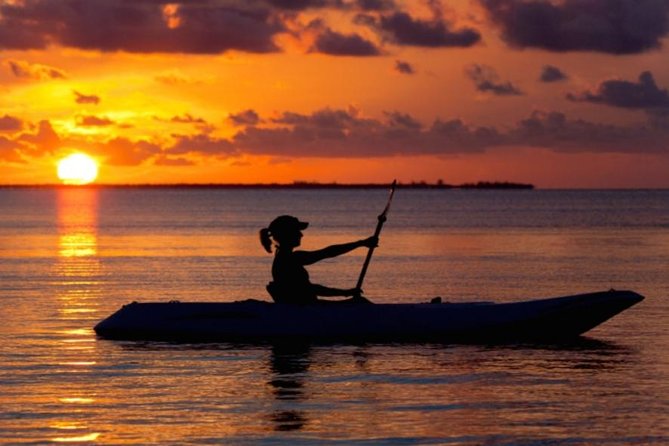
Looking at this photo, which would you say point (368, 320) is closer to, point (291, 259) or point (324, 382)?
point (291, 259)

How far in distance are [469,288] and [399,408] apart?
17667 millimetres

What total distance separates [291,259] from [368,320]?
4.93ft

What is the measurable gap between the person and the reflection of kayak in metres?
0.20

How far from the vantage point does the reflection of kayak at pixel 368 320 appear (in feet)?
66.7

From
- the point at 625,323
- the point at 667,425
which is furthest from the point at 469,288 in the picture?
the point at 667,425

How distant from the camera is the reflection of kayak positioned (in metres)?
20.3

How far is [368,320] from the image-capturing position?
2041 centimetres

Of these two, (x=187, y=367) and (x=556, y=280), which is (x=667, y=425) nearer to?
(x=187, y=367)

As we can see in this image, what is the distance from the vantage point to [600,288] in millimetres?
33062

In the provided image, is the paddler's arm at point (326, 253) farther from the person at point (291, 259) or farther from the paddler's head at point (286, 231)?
the paddler's head at point (286, 231)

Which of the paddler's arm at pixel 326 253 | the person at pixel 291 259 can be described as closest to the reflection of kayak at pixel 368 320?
the person at pixel 291 259

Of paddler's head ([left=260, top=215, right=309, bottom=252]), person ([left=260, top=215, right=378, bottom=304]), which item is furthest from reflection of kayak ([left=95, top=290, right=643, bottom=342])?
paddler's head ([left=260, top=215, right=309, bottom=252])

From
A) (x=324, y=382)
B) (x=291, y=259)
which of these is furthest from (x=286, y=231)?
(x=324, y=382)

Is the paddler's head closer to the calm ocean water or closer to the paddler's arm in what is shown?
the paddler's arm
